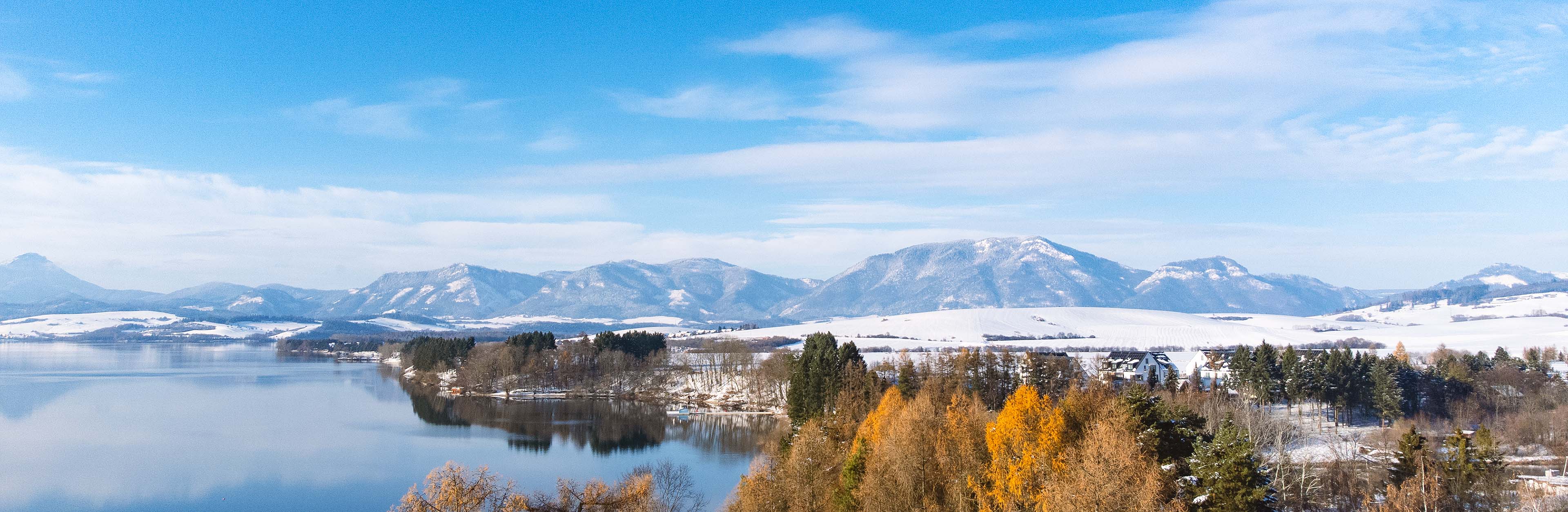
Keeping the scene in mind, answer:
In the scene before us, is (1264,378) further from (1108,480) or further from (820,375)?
(1108,480)

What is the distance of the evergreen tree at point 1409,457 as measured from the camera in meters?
30.6

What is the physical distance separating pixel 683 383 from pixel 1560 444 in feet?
219

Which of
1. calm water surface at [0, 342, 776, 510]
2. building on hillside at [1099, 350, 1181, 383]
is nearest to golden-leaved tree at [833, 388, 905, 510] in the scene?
calm water surface at [0, 342, 776, 510]

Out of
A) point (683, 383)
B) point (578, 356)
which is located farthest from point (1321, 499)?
point (578, 356)

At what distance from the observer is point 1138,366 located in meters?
88.8

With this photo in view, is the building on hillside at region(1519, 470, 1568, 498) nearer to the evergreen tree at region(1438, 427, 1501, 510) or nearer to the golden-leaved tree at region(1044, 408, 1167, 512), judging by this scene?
the evergreen tree at region(1438, 427, 1501, 510)

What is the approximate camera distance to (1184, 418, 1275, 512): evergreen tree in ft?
74.3

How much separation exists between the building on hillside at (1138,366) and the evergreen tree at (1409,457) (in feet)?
133

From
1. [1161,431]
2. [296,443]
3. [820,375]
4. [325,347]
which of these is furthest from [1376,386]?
[325,347]

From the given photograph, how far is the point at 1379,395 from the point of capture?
187ft

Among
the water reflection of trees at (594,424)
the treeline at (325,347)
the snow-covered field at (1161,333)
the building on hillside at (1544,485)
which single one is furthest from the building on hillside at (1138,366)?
the treeline at (325,347)

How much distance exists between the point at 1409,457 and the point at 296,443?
2147 inches

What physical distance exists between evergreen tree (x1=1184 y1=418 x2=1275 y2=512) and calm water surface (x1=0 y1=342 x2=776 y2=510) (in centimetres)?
2149

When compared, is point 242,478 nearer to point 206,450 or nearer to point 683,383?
point 206,450
